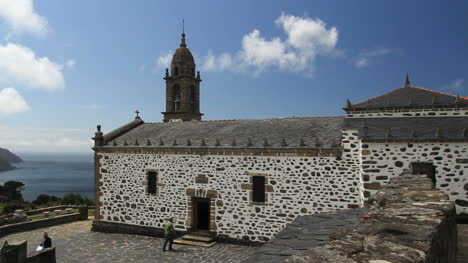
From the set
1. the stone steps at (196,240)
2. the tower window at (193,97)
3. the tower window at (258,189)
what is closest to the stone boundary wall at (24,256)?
the stone steps at (196,240)

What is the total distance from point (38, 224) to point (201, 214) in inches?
394

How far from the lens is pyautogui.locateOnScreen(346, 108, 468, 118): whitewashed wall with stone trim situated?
11.4 metres

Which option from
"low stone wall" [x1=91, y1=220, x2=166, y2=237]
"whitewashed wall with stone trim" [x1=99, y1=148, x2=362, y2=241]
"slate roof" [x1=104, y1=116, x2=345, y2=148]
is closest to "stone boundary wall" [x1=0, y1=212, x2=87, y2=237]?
"low stone wall" [x1=91, y1=220, x2=166, y2=237]

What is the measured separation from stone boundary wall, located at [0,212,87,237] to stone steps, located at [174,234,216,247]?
9.14 meters

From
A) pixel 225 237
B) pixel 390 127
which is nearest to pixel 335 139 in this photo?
pixel 390 127

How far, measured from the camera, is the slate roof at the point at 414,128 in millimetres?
10188

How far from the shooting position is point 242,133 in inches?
614

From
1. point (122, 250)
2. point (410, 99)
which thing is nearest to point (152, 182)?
point (122, 250)

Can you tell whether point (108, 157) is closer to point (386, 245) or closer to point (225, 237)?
point (225, 237)

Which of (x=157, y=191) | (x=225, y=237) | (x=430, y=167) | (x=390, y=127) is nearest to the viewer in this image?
(x=430, y=167)

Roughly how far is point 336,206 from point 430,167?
355 centimetres

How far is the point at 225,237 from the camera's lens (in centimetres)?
1407

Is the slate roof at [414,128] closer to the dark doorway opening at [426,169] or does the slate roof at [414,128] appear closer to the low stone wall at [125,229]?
the dark doorway opening at [426,169]

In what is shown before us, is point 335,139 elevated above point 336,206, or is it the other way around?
point 335,139
